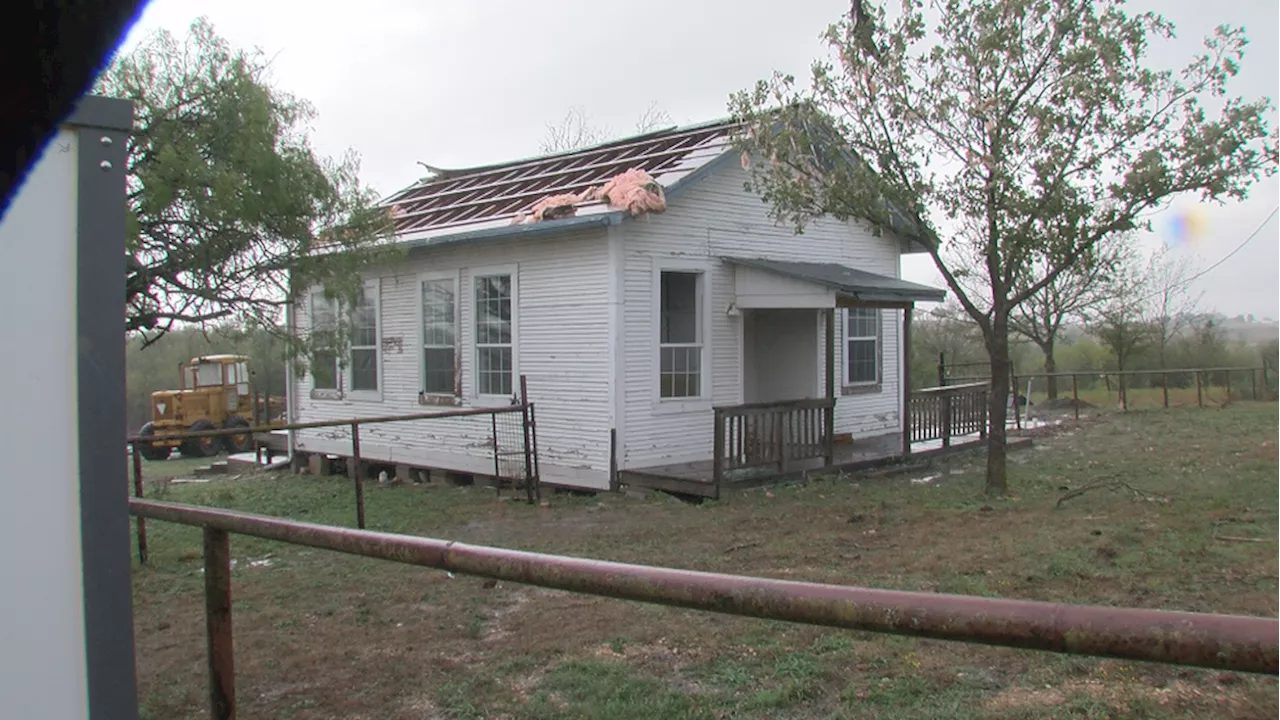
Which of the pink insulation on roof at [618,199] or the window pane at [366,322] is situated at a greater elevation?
the pink insulation on roof at [618,199]

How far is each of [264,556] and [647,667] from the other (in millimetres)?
5107

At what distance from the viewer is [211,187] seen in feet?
26.3

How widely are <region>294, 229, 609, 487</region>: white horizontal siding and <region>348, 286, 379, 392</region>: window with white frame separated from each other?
27cm

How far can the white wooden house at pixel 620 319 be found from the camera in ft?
39.5

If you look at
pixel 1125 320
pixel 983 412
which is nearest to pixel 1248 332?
pixel 1125 320

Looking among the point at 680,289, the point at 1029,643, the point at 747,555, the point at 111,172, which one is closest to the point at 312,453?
the point at 680,289

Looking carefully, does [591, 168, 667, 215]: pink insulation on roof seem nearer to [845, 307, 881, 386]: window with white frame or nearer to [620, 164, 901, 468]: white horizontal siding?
[620, 164, 901, 468]: white horizontal siding

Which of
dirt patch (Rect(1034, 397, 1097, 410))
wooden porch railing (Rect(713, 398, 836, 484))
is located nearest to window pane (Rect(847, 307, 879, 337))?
wooden porch railing (Rect(713, 398, 836, 484))

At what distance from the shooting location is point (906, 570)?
6.91 metres

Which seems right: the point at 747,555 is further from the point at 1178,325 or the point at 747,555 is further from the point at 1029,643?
the point at 1178,325

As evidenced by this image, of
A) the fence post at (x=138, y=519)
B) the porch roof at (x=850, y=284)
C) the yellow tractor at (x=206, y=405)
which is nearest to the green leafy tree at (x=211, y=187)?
the fence post at (x=138, y=519)

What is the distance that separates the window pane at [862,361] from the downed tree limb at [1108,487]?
4881mm

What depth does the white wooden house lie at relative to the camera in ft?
39.5

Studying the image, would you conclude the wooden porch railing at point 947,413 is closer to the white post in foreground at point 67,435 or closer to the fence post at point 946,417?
the fence post at point 946,417
